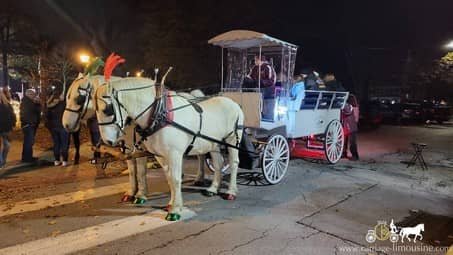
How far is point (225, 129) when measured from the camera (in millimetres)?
6379

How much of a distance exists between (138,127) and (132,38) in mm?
14257

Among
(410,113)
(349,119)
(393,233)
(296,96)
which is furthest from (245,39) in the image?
(410,113)

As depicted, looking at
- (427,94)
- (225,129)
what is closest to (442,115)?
(427,94)

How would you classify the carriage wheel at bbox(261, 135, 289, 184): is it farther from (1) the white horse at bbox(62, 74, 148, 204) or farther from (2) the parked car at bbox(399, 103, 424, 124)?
(2) the parked car at bbox(399, 103, 424, 124)

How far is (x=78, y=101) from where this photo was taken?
4988 mm

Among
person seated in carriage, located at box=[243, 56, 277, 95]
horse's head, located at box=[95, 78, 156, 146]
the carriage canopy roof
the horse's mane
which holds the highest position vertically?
the carriage canopy roof

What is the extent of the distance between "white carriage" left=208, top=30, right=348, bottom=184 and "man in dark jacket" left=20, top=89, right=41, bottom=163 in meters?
4.94

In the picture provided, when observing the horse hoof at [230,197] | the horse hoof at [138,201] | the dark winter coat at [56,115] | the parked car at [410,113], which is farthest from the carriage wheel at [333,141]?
the parked car at [410,113]

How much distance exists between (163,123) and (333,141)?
6067 millimetres

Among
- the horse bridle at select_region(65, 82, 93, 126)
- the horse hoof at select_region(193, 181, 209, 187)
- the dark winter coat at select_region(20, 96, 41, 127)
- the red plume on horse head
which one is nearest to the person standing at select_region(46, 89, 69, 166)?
the dark winter coat at select_region(20, 96, 41, 127)

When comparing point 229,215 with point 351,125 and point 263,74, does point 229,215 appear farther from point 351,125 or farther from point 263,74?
point 351,125

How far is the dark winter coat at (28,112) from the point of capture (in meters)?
9.09

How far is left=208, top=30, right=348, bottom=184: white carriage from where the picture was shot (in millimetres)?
7402

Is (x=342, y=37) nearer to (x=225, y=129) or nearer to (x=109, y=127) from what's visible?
(x=225, y=129)
